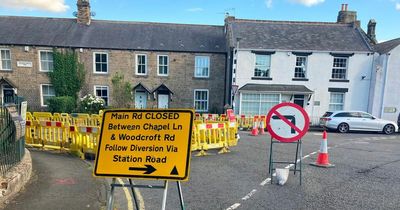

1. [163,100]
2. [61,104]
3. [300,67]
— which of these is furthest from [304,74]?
[61,104]

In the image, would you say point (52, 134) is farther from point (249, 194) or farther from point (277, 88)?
point (277, 88)

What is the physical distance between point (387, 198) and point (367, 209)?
3.01ft

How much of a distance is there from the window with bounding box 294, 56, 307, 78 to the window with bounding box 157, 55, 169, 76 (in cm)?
1115

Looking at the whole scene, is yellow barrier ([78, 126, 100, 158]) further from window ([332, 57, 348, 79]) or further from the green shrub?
window ([332, 57, 348, 79])

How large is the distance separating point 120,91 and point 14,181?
17.7 m

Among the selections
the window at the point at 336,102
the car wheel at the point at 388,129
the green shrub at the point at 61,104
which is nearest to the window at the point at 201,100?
the green shrub at the point at 61,104

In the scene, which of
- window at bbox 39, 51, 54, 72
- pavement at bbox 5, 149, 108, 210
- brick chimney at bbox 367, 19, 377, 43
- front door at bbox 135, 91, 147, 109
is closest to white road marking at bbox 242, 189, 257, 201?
pavement at bbox 5, 149, 108, 210

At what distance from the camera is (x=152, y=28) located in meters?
25.0

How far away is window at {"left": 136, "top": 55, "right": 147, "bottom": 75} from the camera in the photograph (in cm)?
2262

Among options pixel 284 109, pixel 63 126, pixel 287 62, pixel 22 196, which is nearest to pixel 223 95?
pixel 287 62

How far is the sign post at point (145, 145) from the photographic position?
107 inches

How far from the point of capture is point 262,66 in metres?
21.2

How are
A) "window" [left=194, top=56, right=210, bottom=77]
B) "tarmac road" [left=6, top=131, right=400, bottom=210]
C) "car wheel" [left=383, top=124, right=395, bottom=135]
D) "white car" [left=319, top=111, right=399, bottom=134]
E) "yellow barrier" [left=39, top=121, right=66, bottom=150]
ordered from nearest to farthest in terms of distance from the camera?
"tarmac road" [left=6, top=131, right=400, bottom=210], "yellow barrier" [left=39, top=121, right=66, bottom=150], "white car" [left=319, top=111, right=399, bottom=134], "car wheel" [left=383, top=124, right=395, bottom=135], "window" [left=194, top=56, right=210, bottom=77]

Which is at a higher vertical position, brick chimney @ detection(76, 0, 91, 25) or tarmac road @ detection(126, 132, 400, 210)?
brick chimney @ detection(76, 0, 91, 25)
